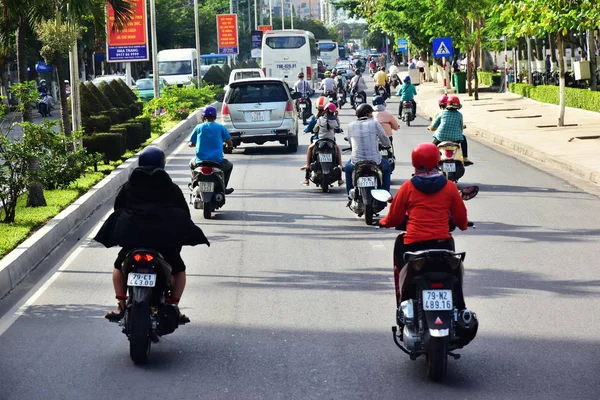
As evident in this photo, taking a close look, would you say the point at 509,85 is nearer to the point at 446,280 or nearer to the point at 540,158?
the point at 540,158

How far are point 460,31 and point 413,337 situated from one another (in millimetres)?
47468

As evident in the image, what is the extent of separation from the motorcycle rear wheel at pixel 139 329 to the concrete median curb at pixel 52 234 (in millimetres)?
3312

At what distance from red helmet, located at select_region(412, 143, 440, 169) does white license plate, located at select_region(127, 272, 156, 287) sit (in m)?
1.92

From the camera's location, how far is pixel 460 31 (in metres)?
53.8

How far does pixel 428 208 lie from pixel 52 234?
23.7 feet

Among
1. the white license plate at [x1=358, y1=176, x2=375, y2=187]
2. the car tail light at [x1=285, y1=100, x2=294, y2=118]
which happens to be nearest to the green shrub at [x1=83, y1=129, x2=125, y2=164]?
the car tail light at [x1=285, y1=100, x2=294, y2=118]

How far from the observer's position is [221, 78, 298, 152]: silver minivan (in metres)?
27.3

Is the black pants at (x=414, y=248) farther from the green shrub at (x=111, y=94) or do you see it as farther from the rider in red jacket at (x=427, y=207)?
the green shrub at (x=111, y=94)

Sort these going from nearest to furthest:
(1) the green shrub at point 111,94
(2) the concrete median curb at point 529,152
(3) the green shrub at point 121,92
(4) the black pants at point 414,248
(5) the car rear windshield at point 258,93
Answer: (4) the black pants at point 414,248, (2) the concrete median curb at point 529,152, (5) the car rear windshield at point 258,93, (1) the green shrub at point 111,94, (3) the green shrub at point 121,92

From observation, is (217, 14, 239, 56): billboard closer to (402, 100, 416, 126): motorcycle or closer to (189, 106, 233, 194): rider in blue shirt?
(402, 100, 416, 126): motorcycle

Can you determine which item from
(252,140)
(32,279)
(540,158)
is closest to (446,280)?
(32,279)

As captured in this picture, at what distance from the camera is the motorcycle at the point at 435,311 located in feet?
24.1

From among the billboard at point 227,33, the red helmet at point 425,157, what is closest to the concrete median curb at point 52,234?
the red helmet at point 425,157

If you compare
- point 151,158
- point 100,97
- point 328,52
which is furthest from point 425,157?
point 328,52
